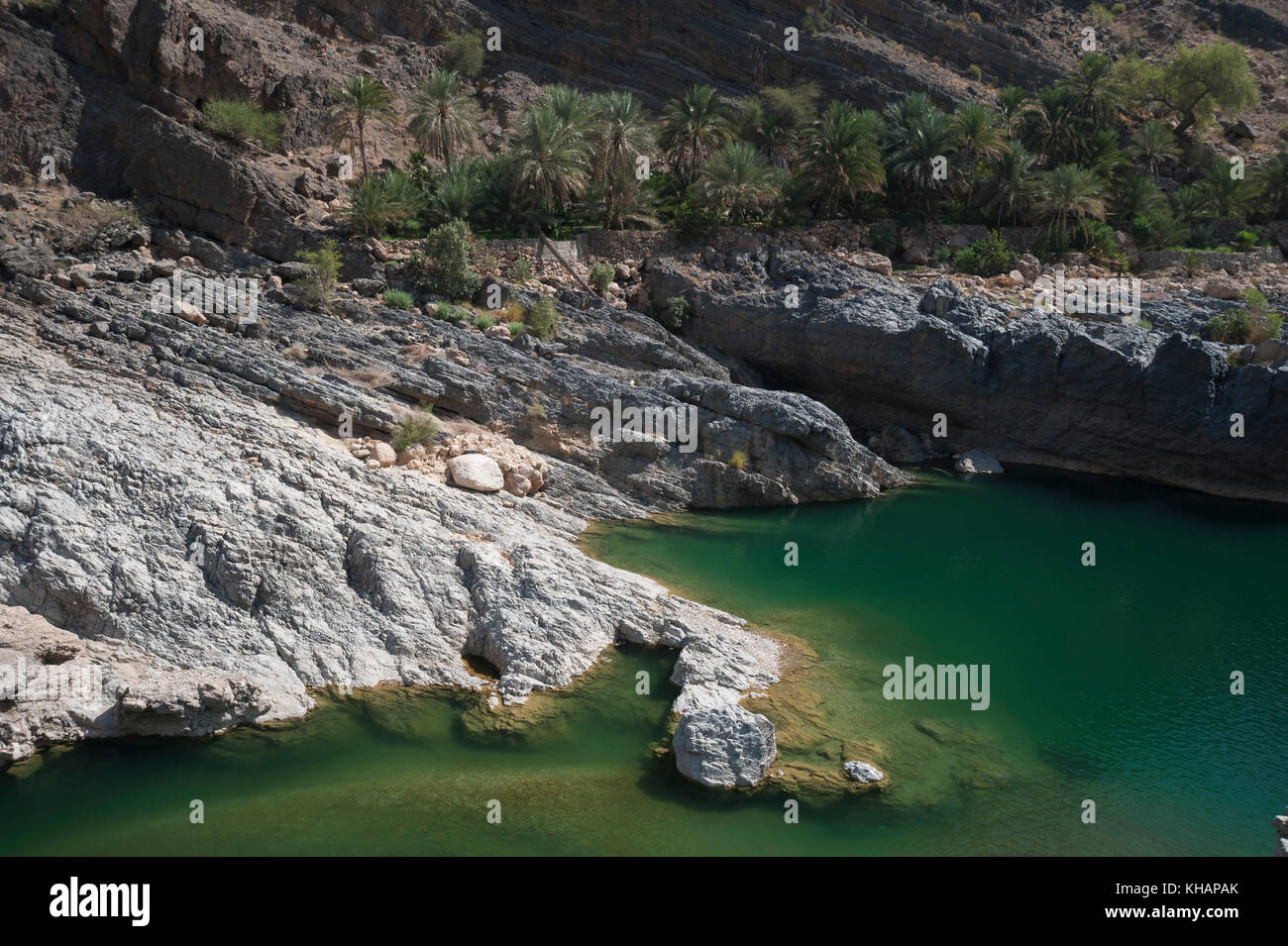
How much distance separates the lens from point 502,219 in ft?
118

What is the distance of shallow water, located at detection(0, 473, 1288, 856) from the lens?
483 inches

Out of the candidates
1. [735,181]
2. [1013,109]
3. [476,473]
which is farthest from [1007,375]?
[476,473]

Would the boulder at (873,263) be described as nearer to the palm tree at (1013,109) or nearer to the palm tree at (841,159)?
the palm tree at (841,159)

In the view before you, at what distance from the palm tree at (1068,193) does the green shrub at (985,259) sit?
302 centimetres

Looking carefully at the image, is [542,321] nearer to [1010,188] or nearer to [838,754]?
[838,754]

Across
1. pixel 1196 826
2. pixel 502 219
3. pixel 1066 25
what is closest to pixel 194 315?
pixel 502 219

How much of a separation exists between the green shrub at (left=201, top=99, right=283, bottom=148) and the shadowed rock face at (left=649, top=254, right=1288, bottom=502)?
1753 centimetres

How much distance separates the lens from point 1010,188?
39750 millimetres

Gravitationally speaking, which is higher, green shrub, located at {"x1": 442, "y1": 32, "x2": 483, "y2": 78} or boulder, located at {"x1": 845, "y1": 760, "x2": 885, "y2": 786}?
green shrub, located at {"x1": 442, "y1": 32, "x2": 483, "y2": 78}

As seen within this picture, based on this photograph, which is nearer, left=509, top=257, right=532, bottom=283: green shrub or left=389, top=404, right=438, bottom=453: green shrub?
left=389, top=404, right=438, bottom=453: green shrub

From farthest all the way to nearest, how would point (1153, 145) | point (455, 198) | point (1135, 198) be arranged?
point (1153, 145), point (1135, 198), point (455, 198)

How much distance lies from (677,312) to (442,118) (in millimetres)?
14105

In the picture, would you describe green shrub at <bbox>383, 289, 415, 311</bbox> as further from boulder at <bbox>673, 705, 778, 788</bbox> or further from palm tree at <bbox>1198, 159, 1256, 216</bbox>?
palm tree at <bbox>1198, 159, 1256, 216</bbox>

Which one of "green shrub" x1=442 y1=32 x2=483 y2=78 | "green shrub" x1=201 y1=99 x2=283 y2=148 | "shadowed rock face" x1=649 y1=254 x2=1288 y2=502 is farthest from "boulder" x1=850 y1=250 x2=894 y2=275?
"green shrub" x1=442 y1=32 x2=483 y2=78
